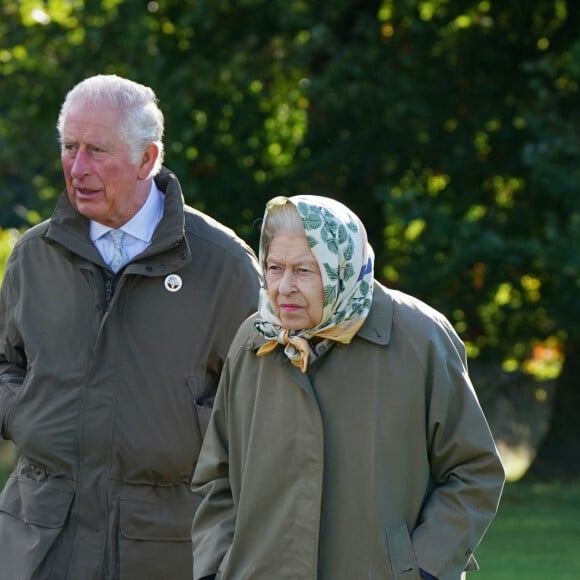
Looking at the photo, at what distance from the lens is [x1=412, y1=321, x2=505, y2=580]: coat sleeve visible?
146 inches

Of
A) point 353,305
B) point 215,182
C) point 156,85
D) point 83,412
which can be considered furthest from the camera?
point 215,182

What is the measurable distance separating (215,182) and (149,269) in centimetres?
1058

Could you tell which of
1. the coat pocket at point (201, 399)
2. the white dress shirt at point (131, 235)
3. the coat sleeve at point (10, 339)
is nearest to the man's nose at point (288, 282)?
the coat pocket at point (201, 399)

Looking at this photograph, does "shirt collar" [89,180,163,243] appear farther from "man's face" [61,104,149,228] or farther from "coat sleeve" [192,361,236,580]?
"coat sleeve" [192,361,236,580]

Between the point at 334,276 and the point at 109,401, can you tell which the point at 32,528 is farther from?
the point at 334,276

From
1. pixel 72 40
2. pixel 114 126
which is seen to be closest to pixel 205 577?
pixel 114 126

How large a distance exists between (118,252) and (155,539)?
0.92 metres

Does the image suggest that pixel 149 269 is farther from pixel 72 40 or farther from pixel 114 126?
pixel 72 40

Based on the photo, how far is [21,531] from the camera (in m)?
4.62

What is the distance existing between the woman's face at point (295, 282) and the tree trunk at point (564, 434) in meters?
12.5

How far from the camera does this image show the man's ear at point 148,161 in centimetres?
476

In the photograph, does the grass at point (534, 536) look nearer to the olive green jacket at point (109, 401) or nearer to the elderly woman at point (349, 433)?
the olive green jacket at point (109, 401)

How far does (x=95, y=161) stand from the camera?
464 cm

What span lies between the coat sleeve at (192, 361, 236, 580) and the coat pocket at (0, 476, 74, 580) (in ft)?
2.38
